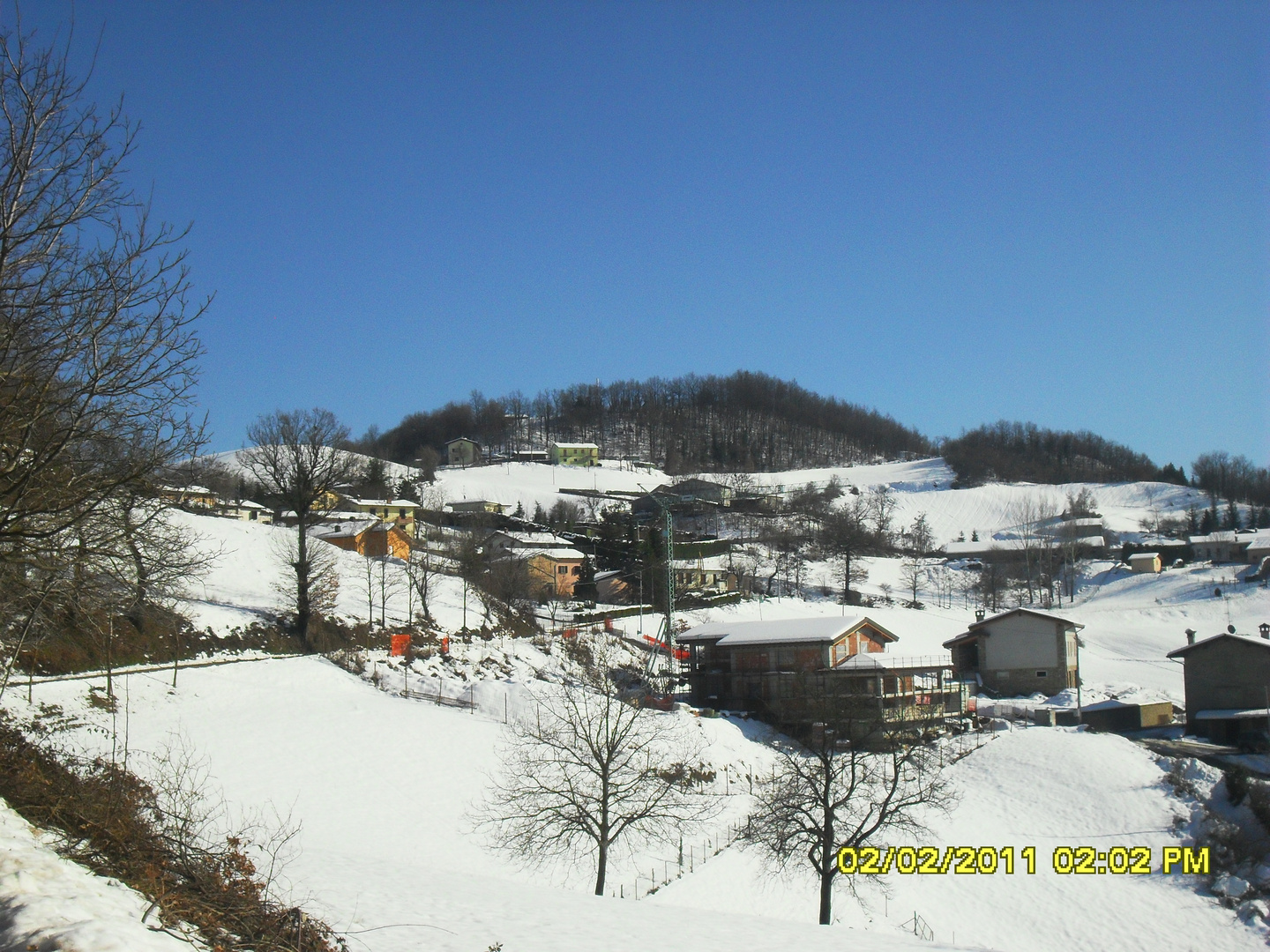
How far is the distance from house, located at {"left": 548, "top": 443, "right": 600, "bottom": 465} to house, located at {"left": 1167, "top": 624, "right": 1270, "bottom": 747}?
11177 centimetres

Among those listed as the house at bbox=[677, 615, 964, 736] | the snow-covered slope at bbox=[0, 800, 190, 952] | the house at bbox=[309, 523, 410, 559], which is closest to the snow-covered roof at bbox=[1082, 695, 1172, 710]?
the house at bbox=[677, 615, 964, 736]

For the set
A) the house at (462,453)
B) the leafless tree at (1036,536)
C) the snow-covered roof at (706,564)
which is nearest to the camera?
the snow-covered roof at (706,564)

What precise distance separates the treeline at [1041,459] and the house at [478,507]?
88357mm

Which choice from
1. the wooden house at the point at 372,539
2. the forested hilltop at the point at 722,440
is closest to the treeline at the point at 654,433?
the forested hilltop at the point at 722,440

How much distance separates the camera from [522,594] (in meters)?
56.6

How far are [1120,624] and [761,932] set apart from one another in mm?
61491

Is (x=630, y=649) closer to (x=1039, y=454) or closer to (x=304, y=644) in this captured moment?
(x=304, y=644)

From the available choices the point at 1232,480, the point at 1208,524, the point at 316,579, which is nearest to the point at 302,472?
the point at 316,579

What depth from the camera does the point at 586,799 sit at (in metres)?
19.2

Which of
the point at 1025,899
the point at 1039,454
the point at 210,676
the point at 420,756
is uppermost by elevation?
the point at 1039,454

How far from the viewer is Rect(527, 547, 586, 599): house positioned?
62406 mm

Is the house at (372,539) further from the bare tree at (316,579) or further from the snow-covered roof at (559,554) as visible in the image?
the bare tree at (316,579)

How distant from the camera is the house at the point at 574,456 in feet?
477

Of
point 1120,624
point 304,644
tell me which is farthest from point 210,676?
point 1120,624
